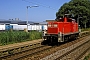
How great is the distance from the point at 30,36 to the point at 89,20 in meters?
53.1

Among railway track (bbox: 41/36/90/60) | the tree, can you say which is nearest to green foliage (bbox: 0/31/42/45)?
railway track (bbox: 41/36/90/60)

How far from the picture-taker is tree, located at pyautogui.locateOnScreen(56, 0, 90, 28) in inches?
2951

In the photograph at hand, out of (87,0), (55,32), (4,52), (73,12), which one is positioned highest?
(87,0)

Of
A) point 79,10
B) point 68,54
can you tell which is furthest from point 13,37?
point 79,10

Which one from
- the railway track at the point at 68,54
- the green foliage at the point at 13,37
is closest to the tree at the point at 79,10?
the green foliage at the point at 13,37

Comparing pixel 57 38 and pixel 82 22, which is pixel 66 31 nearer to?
pixel 57 38

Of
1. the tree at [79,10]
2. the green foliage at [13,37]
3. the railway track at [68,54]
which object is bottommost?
the railway track at [68,54]

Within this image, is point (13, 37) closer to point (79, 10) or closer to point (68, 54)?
point (68, 54)

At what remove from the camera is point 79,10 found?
75562mm

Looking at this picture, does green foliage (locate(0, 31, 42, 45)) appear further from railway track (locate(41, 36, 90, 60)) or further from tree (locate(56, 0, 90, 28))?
tree (locate(56, 0, 90, 28))

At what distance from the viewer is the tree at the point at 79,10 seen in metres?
75.0

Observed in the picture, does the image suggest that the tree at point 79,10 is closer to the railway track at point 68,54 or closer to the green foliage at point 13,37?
the green foliage at point 13,37

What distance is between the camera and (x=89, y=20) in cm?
7738

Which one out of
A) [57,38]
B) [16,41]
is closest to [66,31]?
[57,38]
